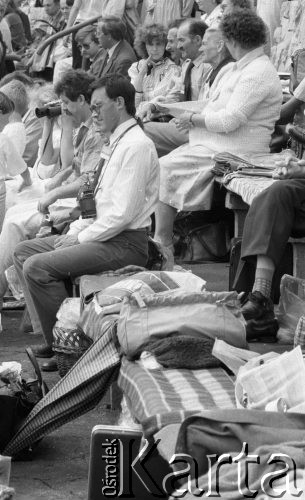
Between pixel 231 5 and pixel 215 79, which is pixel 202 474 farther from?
pixel 231 5

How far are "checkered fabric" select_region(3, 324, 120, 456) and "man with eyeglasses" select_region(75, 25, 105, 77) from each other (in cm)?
756

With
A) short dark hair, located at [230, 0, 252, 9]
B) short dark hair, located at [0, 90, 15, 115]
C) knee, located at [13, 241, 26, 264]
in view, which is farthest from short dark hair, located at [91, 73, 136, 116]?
short dark hair, located at [230, 0, 252, 9]

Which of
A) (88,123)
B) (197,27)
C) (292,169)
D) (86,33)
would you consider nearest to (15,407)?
(292,169)

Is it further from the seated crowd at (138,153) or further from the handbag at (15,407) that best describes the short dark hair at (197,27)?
the handbag at (15,407)

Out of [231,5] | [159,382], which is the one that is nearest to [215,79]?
[231,5]

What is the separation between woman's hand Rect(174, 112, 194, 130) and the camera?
29.1 feet

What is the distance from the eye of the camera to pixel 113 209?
6816 mm

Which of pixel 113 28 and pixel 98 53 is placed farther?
pixel 98 53

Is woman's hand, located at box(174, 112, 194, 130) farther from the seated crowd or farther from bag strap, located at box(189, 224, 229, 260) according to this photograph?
bag strap, located at box(189, 224, 229, 260)

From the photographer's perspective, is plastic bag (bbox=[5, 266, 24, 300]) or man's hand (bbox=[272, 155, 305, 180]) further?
plastic bag (bbox=[5, 266, 24, 300])

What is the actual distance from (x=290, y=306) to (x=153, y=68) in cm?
507

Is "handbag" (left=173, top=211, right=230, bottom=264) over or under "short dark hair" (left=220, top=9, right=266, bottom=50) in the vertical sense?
under

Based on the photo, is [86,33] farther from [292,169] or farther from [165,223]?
[292,169]

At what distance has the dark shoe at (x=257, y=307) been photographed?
664 centimetres
